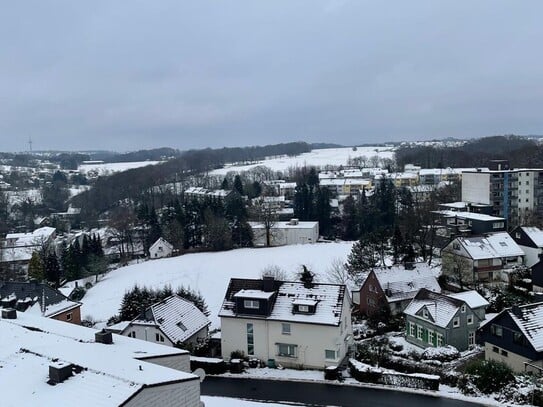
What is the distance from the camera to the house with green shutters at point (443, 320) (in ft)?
82.8

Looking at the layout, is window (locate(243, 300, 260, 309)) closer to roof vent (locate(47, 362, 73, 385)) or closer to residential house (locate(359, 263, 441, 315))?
residential house (locate(359, 263, 441, 315))

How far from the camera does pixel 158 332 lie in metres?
24.5

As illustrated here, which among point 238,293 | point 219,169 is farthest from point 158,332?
point 219,169

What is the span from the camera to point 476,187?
59.7 metres

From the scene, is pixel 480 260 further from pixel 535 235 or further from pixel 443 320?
pixel 443 320

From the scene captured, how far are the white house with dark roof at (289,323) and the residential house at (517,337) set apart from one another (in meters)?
6.38

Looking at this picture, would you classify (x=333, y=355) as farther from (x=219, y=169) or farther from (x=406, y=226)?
(x=219, y=169)

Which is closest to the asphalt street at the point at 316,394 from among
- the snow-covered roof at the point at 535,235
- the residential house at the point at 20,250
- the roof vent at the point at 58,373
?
the roof vent at the point at 58,373

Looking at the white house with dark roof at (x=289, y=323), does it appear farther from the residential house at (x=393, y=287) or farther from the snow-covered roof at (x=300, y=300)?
the residential house at (x=393, y=287)

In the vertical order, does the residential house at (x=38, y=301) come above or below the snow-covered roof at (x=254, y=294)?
below

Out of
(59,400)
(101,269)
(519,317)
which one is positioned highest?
(59,400)

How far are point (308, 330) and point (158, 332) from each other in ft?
22.9

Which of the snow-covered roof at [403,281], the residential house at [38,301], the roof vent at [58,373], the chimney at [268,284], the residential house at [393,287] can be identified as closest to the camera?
the roof vent at [58,373]

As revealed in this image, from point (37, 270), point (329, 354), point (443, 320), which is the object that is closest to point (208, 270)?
point (37, 270)
